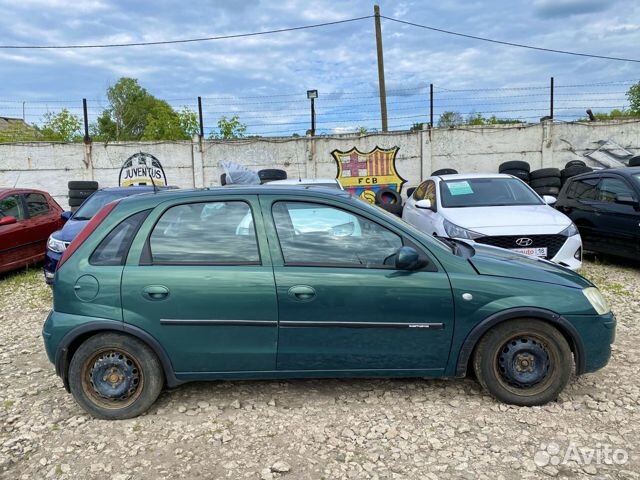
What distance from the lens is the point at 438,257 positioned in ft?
10.1

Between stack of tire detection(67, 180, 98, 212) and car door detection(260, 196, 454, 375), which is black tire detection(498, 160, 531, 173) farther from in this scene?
stack of tire detection(67, 180, 98, 212)

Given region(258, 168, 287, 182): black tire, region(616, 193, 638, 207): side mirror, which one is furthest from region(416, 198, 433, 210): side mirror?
region(258, 168, 287, 182): black tire

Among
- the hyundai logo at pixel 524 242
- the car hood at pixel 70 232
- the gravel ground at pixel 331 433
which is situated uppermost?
the car hood at pixel 70 232

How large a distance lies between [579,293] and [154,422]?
291cm

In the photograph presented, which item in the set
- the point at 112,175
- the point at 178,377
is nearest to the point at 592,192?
the point at 178,377

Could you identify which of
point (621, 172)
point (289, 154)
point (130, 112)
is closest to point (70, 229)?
point (289, 154)

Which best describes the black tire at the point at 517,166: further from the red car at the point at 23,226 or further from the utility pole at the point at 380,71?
the red car at the point at 23,226

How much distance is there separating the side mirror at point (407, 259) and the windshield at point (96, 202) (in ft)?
17.3

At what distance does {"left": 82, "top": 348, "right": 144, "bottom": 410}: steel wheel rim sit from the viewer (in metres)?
3.12

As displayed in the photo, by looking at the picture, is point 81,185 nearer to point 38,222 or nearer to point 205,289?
point 38,222

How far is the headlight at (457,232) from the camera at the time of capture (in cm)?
572

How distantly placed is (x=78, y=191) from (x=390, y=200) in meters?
8.28

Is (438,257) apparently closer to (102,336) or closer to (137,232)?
(137,232)

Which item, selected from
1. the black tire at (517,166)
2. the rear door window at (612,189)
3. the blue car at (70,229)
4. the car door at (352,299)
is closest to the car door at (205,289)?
the car door at (352,299)
